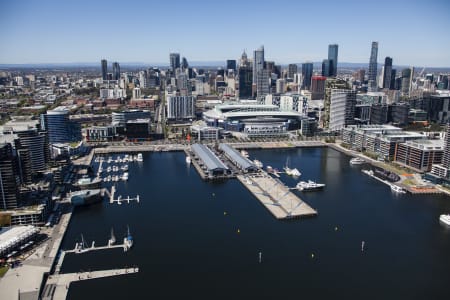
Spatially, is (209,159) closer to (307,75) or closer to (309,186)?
(309,186)

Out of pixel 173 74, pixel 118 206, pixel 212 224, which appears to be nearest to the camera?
pixel 212 224

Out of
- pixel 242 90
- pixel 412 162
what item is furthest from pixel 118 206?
pixel 242 90

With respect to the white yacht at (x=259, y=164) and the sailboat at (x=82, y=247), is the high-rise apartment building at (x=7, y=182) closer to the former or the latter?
the sailboat at (x=82, y=247)

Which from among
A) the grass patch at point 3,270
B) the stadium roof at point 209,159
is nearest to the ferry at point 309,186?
the stadium roof at point 209,159

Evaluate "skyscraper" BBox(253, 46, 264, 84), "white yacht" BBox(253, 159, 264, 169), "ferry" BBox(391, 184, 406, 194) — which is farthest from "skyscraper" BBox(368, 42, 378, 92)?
"ferry" BBox(391, 184, 406, 194)

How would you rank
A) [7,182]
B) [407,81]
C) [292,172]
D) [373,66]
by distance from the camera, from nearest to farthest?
1. [7,182]
2. [292,172]
3. [407,81]
4. [373,66]

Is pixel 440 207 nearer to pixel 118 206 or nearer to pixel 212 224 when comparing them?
pixel 212 224

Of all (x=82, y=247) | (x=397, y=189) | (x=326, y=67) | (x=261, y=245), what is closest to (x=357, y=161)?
(x=397, y=189)
